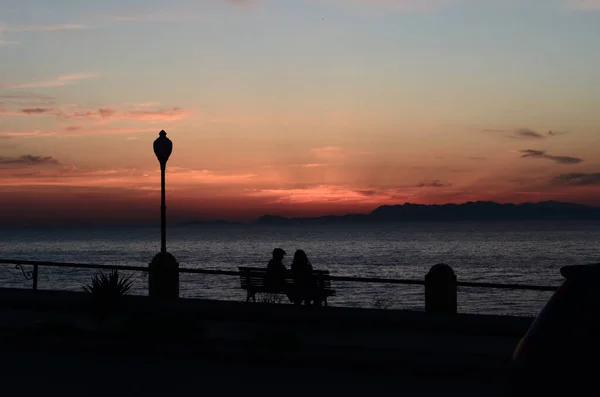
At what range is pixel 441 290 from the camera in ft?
52.9

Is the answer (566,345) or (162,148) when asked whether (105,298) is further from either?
(566,345)

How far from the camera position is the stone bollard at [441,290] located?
16094 millimetres

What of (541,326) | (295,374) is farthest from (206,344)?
(541,326)

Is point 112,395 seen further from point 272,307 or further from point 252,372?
point 272,307

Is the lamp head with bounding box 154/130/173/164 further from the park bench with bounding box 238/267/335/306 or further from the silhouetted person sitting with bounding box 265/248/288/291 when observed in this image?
the silhouetted person sitting with bounding box 265/248/288/291

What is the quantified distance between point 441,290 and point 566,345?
11.7m

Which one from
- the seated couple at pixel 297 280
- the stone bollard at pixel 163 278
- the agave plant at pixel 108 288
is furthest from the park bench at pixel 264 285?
the agave plant at pixel 108 288

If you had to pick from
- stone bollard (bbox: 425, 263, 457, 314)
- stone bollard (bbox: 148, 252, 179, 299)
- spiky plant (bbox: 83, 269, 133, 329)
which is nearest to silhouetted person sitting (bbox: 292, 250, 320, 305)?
stone bollard (bbox: 148, 252, 179, 299)

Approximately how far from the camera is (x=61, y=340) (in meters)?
13.8

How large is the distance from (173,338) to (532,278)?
84.9m

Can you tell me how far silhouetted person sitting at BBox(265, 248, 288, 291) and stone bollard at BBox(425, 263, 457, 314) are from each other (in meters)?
4.17

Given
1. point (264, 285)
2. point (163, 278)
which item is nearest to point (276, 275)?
point (264, 285)

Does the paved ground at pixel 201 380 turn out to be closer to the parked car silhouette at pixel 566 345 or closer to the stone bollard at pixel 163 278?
the parked car silhouette at pixel 566 345

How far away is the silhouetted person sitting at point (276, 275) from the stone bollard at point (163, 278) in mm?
2013
